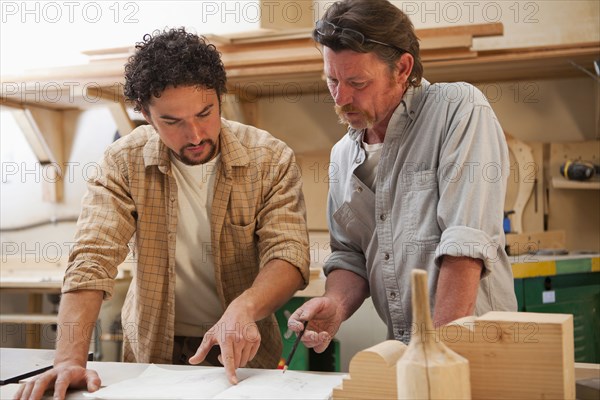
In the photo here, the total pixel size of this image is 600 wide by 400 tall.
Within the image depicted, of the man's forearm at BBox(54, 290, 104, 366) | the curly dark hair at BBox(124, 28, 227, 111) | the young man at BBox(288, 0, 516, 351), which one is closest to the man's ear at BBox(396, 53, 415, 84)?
the young man at BBox(288, 0, 516, 351)

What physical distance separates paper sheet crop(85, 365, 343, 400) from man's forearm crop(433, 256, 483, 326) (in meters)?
0.26

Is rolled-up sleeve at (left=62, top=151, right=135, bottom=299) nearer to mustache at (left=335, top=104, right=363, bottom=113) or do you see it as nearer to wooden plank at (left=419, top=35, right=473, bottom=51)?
mustache at (left=335, top=104, right=363, bottom=113)

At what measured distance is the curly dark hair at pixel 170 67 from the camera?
1.76 meters

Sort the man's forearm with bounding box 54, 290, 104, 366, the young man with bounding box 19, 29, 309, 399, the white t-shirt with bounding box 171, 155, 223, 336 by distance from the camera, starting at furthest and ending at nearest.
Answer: the white t-shirt with bounding box 171, 155, 223, 336
the young man with bounding box 19, 29, 309, 399
the man's forearm with bounding box 54, 290, 104, 366

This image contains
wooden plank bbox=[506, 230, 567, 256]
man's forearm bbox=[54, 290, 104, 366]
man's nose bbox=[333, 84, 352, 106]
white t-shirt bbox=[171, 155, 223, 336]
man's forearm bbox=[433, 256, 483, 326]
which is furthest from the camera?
wooden plank bbox=[506, 230, 567, 256]

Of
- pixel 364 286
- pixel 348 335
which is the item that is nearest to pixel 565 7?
pixel 348 335

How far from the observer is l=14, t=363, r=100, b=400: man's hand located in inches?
53.5

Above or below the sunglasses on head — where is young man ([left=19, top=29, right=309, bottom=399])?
below

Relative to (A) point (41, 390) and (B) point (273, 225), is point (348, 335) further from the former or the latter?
(A) point (41, 390)

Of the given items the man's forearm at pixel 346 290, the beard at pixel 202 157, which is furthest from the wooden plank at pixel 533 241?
the beard at pixel 202 157

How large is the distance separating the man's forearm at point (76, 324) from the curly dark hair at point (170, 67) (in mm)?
517

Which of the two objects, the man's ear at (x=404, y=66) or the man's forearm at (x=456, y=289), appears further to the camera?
the man's ear at (x=404, y=66)

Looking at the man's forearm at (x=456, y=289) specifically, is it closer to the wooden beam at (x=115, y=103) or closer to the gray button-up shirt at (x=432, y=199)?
the gray button-up shirt at (x=432, y=199)

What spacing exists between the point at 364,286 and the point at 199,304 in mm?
455
